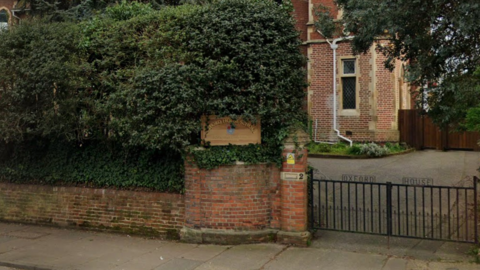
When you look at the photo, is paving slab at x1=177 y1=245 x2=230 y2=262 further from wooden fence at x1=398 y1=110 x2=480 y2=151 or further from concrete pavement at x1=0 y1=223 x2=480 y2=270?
wooden fence at x1=398 y1=110 x2=480 y2=151

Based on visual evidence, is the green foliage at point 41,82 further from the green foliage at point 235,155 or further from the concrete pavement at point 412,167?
the concrete pavement at point 412,167

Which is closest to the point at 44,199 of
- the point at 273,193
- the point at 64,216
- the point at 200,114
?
the point at 64,216

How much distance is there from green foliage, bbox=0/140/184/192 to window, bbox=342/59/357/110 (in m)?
12.3

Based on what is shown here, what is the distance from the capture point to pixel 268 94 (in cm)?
750

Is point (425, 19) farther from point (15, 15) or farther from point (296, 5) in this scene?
point (15, 15)

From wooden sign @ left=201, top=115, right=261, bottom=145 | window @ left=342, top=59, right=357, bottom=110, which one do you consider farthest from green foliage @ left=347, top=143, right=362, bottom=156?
wooden sign @ left=201, top=115, right=261, bottom=145

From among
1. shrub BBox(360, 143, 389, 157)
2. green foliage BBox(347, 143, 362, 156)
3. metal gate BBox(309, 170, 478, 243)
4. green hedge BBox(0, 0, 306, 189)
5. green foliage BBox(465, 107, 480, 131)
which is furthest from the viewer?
green foliage BBox(347, 143, 362, 156)

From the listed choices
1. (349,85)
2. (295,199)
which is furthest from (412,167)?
(295,199)

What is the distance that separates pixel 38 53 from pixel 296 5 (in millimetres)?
14647

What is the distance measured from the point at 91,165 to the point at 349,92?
12815mm

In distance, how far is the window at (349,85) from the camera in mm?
18931

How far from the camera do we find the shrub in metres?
16.5

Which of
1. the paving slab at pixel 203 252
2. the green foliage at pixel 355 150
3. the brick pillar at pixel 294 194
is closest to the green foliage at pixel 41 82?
the paving slab at pixel 203 252

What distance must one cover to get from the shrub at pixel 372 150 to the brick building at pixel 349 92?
5.28 ft
